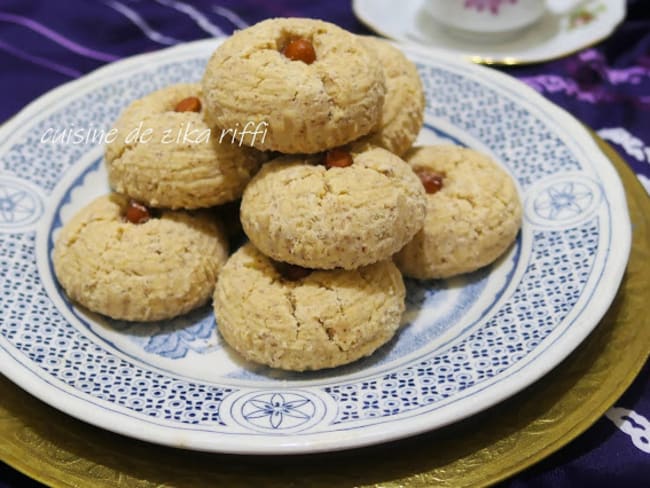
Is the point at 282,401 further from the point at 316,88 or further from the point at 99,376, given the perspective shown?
the point at 316,88

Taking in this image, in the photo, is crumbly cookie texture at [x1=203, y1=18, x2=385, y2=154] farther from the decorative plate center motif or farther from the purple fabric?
the purple fabric

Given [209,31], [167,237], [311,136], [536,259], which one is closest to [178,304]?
[167,237]

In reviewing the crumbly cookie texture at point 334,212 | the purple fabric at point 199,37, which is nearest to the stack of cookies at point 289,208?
the crumbly cookie texture at point 334,212

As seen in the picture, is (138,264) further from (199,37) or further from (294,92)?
(199,37)

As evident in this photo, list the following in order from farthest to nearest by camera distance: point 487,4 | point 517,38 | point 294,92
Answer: point 517,38
point 487,4
point 294,92

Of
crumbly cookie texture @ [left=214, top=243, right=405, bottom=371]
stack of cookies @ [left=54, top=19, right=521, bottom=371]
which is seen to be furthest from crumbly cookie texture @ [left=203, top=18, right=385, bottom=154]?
crumbly cookie texture @ [left=214, top=243, right=405, bottom=371]

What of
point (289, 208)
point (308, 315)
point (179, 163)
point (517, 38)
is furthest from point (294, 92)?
point (517, 38)
